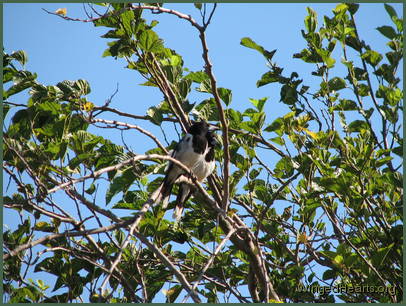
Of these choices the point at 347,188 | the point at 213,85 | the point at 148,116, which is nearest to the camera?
the point at 213,85

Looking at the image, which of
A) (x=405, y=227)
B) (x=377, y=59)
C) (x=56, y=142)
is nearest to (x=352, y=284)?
(x=405, y=227)

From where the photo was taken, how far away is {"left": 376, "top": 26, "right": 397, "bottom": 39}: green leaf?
422cm

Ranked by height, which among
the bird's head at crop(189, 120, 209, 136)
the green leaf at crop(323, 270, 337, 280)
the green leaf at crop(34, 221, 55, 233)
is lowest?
the green leaf at crop(323, 270, 337, 280)

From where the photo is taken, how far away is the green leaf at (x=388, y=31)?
4.22m

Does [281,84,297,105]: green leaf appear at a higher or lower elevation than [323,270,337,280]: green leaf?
higher

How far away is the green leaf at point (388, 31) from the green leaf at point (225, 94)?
49.0 inches

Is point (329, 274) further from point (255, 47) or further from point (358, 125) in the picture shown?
point (255, 47)

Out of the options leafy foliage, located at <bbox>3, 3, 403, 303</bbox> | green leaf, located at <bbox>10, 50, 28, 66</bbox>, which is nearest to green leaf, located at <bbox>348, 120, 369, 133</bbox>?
leafy foliage, located at <bbox>3, 3, 403, 303</bbox>

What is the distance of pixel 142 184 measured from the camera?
4.53 m

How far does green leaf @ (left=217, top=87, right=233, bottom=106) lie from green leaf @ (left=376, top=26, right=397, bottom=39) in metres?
1.24

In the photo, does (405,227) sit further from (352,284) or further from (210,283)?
(210,283)

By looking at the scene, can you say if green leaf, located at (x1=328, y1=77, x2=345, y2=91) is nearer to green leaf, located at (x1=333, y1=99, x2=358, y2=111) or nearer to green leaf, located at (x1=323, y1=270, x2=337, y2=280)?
green leaf, located at (x1=333, y1=99, x2=358, y2=111)

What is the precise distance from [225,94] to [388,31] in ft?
4.38

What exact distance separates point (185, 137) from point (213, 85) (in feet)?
5.97
